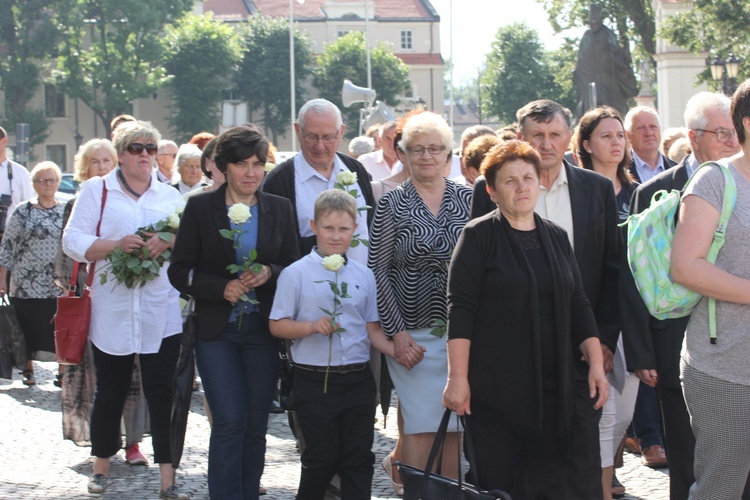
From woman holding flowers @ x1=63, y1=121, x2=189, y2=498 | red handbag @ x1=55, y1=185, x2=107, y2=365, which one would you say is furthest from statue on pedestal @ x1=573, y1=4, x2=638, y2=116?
red handbag @ x1=55, y1=185, x2=107, y2=365

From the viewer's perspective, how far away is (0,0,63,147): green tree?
265 ft

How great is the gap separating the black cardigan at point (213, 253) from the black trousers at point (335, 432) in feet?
1.62

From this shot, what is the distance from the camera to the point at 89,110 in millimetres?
88750

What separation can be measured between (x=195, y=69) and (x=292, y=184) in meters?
79.1

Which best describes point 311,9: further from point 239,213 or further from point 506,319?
point 506,319

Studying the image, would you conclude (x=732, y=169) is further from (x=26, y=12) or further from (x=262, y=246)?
(x=26, y=12)

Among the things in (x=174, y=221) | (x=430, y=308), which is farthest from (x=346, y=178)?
(x=174, y=221)

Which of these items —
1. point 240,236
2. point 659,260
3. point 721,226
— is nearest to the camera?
point 721,226

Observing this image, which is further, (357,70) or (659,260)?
(357,70)

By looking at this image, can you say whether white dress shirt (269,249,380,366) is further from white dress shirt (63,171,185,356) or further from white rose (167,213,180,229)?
white dress shirt (63,171,185,356)

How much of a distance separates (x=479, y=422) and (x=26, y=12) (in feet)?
265

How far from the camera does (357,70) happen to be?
87.5 meters

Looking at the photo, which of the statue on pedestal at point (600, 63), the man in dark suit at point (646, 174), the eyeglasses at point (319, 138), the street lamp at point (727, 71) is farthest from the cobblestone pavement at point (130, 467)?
the street lamp at point (727, 71)

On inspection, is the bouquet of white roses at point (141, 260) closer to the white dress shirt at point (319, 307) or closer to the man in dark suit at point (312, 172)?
the man in dark suit at point (312, 172)
